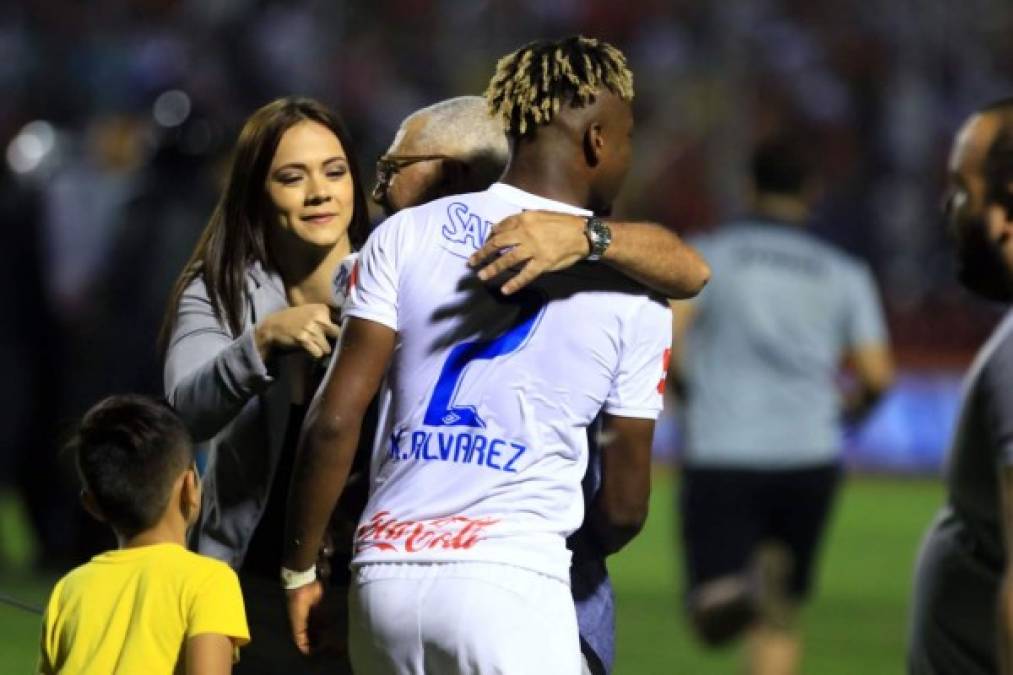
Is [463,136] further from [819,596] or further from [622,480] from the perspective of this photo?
[819,596]

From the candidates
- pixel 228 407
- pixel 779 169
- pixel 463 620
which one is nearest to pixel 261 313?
pixel 228 407

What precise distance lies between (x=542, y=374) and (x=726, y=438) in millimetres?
5019

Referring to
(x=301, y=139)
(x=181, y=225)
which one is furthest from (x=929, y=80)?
(x=301, y=139)

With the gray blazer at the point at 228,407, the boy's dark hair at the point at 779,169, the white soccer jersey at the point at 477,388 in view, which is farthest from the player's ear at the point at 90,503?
the boy's dark hair at the point at 779,169

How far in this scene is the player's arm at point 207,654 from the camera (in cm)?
397

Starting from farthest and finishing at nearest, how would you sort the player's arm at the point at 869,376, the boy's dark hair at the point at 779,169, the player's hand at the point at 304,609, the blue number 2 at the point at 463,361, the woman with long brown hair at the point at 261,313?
the player's arm at the point at 869,376 → the boy's dark hair at the point at 779,169 → the woman with long brown hair at the point at 261,313 → the player's hand at the point at 304,609 → the blue number 2 at the point at 463,361

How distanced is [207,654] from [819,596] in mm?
8802

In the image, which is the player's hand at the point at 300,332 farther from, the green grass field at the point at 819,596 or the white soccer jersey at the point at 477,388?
the green grass field at the point at 819,596

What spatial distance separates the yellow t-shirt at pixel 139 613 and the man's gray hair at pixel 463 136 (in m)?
1.04

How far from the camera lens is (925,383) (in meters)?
18.7

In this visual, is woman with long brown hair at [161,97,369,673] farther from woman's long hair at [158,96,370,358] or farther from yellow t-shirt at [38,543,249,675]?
yellow t-shirt at [38,543,249,675]

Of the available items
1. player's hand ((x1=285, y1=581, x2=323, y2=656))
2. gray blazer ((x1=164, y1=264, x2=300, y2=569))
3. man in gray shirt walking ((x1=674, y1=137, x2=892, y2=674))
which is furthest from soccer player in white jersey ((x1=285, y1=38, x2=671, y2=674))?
man in gray shirt walking ((x1=674, y1=137, x2=892, y2=674))

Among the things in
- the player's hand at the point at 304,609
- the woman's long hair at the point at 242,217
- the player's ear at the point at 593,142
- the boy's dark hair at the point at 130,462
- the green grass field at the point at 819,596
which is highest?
the player's ear at the point at 593,142

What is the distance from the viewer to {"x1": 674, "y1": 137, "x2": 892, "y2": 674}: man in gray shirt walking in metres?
8.84
